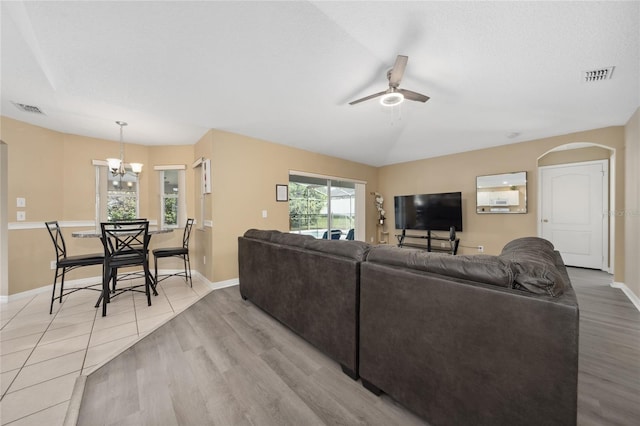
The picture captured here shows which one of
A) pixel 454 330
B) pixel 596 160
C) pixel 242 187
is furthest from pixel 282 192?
pixel 596 160

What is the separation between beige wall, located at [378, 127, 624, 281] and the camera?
3.71 meters

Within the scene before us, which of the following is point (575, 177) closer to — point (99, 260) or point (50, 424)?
point (50, 424)

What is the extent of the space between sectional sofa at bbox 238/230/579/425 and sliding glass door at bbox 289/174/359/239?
134 inches

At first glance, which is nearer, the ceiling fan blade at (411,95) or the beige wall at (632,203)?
the ceiling fan blade at (411,95)

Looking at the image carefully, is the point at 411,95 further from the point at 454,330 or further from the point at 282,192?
the point at 282,192

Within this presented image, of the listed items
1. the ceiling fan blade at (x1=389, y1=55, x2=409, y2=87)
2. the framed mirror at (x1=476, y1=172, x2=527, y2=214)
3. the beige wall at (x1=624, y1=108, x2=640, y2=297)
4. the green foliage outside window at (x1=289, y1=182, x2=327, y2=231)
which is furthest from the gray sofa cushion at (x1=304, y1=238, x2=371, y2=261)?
the framed mirror at (x1=476, y1=172, x2=527, y2=214)

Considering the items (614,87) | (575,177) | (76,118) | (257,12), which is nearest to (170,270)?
(76,118)

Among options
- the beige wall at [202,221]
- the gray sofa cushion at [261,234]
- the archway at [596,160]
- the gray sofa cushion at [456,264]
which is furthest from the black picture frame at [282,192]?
the archway at [596,160]

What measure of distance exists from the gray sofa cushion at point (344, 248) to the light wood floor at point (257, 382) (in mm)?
869

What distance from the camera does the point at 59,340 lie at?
85.4 inches

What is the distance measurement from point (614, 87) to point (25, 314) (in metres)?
7.14

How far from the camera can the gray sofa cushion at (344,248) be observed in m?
1.63

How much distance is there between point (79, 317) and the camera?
8.64 ft

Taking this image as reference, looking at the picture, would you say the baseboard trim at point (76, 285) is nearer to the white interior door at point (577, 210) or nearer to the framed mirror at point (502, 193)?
the framed mirror at point (502, 193)
